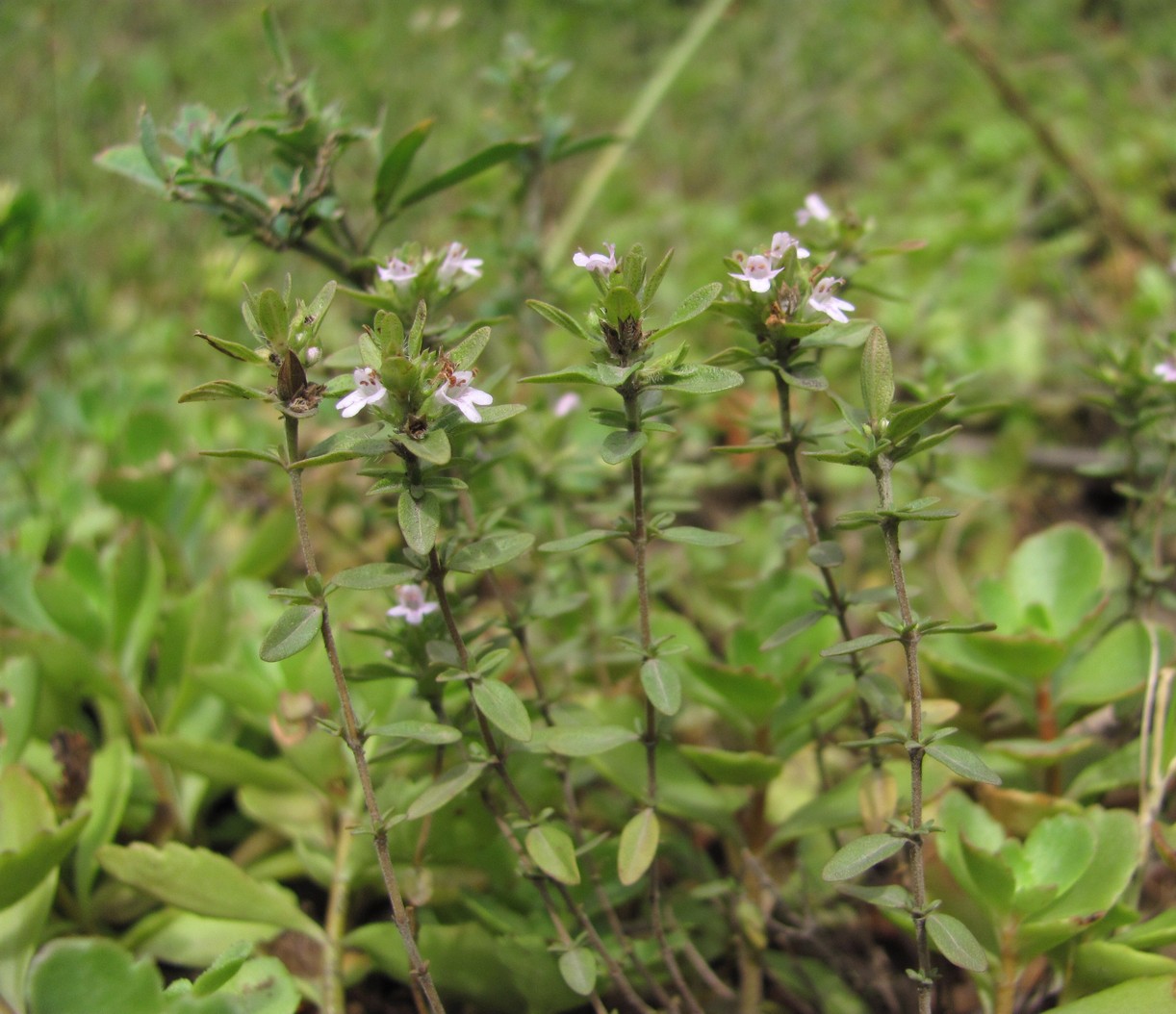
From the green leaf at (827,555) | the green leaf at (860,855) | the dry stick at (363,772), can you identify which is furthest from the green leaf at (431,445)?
the green leaf at (860,855)

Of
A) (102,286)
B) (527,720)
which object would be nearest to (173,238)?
(102,286)

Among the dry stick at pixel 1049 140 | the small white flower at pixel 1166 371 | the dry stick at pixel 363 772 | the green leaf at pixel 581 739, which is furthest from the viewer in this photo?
the dry stick at pixel 1049 140

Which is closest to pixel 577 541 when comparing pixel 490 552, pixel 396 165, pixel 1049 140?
pixel 490 552

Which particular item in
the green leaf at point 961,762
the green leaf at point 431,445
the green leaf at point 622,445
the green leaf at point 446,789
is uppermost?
the green leaf at point 431,445

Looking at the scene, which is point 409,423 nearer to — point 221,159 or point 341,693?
point 341,693

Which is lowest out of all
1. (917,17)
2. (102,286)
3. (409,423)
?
(409,423)

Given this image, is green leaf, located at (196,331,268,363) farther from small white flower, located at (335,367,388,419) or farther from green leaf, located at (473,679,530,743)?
green leaf, located at (473,679,530,743)

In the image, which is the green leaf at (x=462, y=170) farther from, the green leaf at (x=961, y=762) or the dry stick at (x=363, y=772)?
the green leaf at (x=961, y=762)
